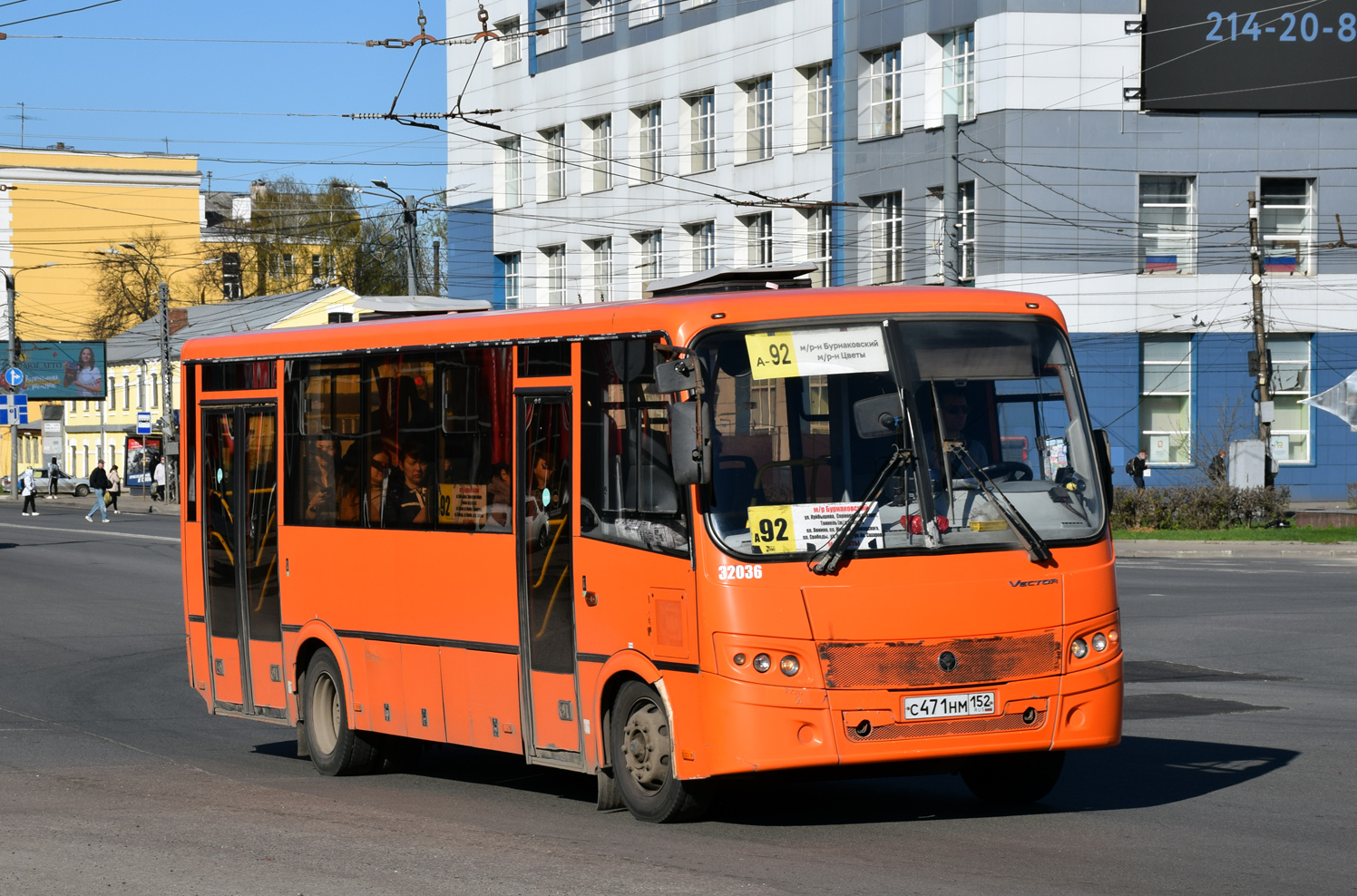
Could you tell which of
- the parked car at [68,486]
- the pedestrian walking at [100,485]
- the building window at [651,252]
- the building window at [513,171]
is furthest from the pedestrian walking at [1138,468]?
the parked car at [68,486]

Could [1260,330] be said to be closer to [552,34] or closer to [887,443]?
[552,34]

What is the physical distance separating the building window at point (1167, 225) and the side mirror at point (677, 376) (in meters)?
41.0

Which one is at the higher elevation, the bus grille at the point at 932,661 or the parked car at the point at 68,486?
the bus grille at the point at 932,661

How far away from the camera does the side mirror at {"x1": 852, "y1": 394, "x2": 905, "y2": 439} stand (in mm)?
8859

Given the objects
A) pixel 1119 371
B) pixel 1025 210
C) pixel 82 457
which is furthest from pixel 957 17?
pixel 82 457

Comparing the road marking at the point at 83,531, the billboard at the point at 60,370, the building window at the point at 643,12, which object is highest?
the building window at the point at 643,12

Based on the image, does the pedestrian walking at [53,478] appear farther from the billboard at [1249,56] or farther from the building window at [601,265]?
the billboard at [1249,56]

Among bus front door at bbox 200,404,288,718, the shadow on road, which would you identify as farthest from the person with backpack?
bus front door at bbox 200,404,288,718

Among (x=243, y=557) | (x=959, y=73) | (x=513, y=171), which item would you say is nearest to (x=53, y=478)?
(x=513, y=171)

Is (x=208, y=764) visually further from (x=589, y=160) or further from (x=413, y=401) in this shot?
(x=589, y=160)

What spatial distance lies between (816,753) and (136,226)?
104745 millimetres

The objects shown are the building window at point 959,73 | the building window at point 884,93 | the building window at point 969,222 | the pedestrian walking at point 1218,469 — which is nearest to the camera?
the pedestrian walking at point 1218,469

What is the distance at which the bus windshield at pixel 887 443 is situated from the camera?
871 cm

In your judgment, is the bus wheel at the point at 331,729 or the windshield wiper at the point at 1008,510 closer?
the windshield wiper at the point at 1008,510
